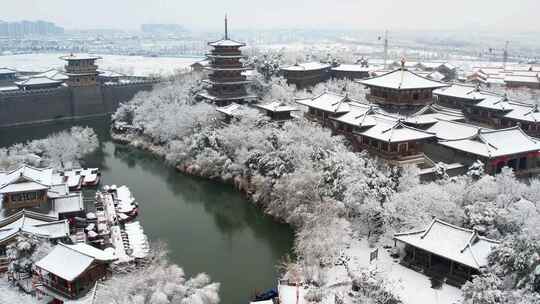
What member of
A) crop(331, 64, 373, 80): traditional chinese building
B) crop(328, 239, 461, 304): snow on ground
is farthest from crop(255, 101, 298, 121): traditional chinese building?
crop(328, 239, 461, 304): snow on ground

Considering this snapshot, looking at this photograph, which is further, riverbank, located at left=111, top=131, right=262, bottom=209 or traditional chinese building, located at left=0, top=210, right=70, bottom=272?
riverbank, located at left=111, top=131, right=262, bottom=209

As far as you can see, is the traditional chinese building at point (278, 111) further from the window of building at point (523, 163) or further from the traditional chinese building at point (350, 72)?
the window of building at point (523, 163)

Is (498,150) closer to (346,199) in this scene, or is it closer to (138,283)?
(346,199)

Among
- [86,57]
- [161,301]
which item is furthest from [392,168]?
[86,57]

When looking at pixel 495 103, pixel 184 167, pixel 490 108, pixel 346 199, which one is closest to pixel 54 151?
pixel 184 167

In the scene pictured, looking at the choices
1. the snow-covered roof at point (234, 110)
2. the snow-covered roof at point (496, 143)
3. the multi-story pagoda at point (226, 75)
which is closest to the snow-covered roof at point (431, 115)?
the snow-covered roof at point (496, 143)

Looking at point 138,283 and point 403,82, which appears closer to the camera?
point 138,283

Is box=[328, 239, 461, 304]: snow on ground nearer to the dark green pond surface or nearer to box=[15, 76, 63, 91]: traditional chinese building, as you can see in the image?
the dark green pond surface
